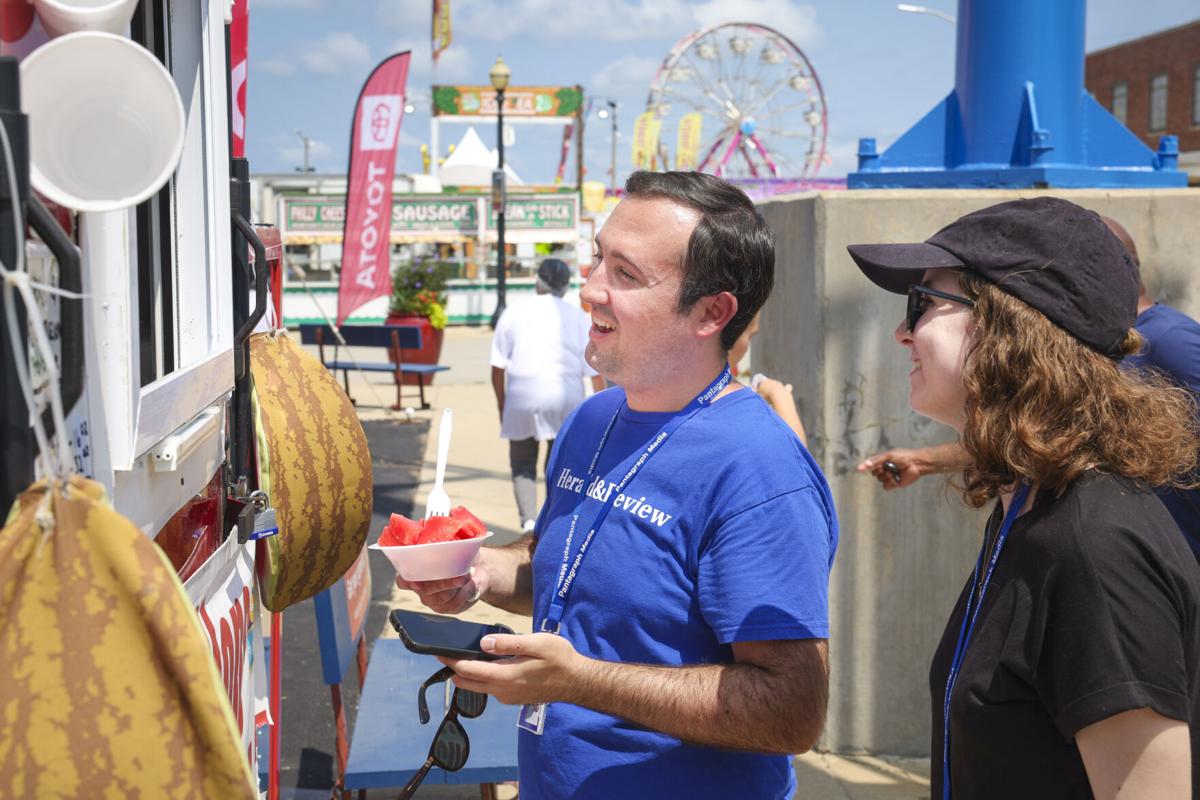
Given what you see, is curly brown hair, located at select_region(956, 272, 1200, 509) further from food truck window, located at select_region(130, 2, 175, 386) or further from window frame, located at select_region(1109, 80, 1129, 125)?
window frame, located at select_region(1109, 80, 1129, 125)

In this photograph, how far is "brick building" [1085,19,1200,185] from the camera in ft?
164

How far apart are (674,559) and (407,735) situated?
1.86 metres

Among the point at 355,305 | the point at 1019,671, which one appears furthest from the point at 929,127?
the point at 355,305

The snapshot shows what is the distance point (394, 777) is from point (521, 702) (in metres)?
1.54

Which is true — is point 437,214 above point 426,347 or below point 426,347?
above

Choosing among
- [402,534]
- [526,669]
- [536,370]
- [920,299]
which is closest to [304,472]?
[402,534]

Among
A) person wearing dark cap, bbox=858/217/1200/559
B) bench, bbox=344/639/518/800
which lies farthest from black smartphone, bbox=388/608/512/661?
person wearing dark cap, bbox=858/217/1200/559

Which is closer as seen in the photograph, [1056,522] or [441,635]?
[1056,522]

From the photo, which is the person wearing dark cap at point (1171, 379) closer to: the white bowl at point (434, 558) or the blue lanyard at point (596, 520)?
the blue lanyard at point (596, 520)

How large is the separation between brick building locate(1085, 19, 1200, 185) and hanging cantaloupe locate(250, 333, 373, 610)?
52.8 m

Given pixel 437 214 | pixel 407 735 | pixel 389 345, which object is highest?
pixel 437 214

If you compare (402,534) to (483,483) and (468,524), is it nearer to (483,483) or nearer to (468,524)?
(468,524)

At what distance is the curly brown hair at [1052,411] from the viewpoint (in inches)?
65.2

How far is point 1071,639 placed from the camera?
1.54m
